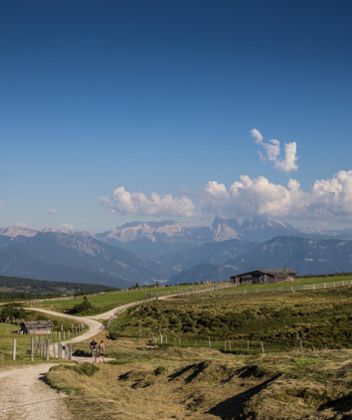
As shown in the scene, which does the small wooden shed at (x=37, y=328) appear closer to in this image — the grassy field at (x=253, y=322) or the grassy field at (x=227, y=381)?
the grassy field at (x=253, y=322)

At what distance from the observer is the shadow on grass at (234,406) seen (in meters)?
19.4

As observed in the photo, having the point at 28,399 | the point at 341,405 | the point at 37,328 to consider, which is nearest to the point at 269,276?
the point at 37,328

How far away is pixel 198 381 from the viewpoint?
88.7 feet

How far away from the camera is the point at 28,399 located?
74.2 feet

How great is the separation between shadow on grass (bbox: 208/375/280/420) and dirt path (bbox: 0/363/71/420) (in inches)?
253

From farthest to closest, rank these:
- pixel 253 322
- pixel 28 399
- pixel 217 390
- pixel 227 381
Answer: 1. pixel 253 322
2. pixel 227 381
3. pixel 217 390
4. pixel 28 399

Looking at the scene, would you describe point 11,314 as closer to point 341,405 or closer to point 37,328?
point 37,328

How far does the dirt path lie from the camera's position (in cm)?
1941

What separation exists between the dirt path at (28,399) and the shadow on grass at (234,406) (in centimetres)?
644

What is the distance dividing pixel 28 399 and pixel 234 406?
32.4ft

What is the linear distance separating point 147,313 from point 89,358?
46.7 meters

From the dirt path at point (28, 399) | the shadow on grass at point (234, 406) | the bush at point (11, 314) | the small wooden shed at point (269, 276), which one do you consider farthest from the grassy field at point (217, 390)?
the small wooden shed at point (269, 276)

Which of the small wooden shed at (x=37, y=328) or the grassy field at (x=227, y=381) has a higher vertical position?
the grassy field at (x=227, y=381)

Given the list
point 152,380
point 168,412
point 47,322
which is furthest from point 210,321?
point 168,412
